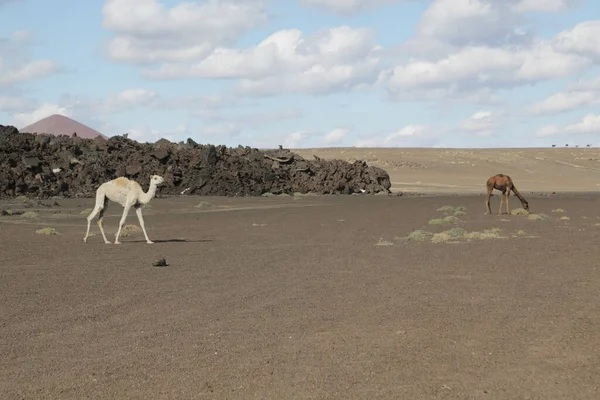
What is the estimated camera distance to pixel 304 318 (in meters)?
10.7

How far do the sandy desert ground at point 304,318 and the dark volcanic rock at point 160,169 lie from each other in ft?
79.4

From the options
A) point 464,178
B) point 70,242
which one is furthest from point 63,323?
point 464,178

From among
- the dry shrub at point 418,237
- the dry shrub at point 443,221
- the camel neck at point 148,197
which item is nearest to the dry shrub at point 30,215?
the camel neck at point 148,197

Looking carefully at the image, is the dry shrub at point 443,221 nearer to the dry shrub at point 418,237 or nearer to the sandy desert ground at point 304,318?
the dry shrub at point 418,237

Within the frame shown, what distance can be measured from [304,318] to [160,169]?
128 ft

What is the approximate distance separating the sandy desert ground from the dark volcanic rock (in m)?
24.2

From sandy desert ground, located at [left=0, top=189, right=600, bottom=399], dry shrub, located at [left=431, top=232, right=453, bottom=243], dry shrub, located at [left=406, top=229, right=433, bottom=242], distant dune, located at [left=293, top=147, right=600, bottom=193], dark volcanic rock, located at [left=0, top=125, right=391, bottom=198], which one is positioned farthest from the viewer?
distant dune, located at [left=293, top=147, right=600, bottom=193]

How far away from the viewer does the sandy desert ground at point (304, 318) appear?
7.48 meters

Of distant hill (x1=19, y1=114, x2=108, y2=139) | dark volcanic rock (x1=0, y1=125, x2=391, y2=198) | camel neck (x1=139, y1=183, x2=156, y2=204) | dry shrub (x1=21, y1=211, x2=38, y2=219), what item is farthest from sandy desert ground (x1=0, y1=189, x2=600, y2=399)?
distant hill (x1=19, y1=114, x2=108, y2=139)

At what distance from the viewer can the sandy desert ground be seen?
24.6 ft

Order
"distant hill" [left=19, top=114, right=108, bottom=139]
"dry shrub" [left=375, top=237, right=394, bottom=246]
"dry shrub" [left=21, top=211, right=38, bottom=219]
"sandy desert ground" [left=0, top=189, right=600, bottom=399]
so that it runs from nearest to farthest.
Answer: "sandy desert ground" [left=0, top=189, right=600, bottom=399] < "dry shrub" [left=375, top=237, right=394, bottom=246] < "dry shrub" [left=21, top=211, right=38, bottom=219] < "distant hill" [left=19, top=114, right=108, bottom=139]

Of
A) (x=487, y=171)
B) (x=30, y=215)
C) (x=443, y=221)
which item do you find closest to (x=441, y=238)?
(x=443, y=221)

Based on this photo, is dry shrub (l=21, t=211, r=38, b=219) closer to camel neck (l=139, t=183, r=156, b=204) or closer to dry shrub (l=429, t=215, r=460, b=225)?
camel neck (l=139, t=183, r=156, b=204)

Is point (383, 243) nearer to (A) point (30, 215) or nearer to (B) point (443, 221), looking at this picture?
(B) point (443, 221)
